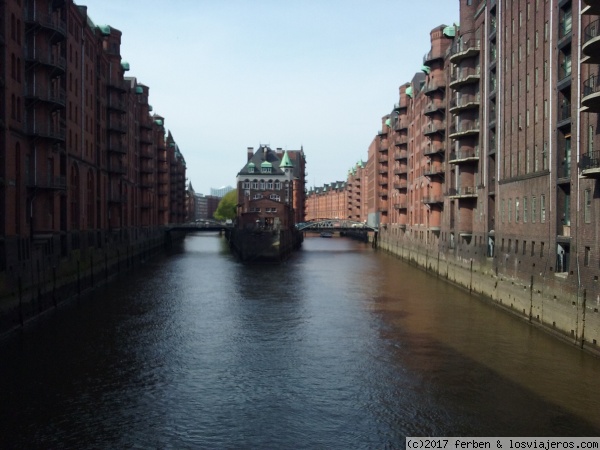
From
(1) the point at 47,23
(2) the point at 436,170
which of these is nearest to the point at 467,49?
(2) the point at 436,170

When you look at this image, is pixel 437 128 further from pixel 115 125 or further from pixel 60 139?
pixel 60 139

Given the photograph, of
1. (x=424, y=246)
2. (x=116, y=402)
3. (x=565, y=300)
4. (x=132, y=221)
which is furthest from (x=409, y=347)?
(x=132, y=221)

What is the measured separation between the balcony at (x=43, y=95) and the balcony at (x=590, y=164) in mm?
32182

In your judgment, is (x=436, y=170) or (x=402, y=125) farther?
Answer: (x=402, y=125)

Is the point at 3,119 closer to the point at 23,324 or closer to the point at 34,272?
the point at 34,272

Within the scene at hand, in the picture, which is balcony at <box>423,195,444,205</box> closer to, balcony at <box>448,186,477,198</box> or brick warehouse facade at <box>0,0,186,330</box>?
balcony at <box>448,186,477,198</box>

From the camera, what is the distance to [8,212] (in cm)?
3566

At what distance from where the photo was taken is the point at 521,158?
129ft

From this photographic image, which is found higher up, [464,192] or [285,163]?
[285,163]

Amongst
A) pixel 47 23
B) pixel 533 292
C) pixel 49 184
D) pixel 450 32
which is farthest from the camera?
pixel 450 32

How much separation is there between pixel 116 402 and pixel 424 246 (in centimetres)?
5465

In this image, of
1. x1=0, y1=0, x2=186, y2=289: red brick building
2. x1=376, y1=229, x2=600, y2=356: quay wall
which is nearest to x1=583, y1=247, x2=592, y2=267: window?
x1=376, y1=229, x2=600, y2=356: quay wall

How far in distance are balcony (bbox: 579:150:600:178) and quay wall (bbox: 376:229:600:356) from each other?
483 centimetres

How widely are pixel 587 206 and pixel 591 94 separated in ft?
19.2
